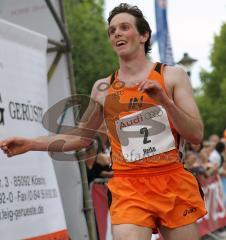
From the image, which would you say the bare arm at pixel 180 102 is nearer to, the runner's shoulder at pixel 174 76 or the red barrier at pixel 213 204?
the runner's shoulder at pixel 174 76

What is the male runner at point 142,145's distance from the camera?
428 cm

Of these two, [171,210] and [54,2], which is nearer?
[171,210]

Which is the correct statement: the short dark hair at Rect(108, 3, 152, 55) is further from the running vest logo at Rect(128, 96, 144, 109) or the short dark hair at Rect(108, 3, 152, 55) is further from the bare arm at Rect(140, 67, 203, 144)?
the running vest logo at Rect(128, 96, 144, 109)

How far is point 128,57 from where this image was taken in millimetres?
4477

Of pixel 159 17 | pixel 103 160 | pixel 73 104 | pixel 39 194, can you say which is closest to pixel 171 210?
pixel 39 194

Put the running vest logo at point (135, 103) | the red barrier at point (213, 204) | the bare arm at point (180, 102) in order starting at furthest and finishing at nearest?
1. the red barrier at point (213, 204)
2. the running vest logo at point (135, 103)
3. the bare arm at point (180, 102)

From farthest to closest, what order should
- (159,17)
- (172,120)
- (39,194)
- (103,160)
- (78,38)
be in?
(78,38) < (159,17) < (103,160) < (39,194) < (172,120)

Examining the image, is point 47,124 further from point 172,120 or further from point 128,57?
point 172,120

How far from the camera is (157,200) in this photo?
14.1 feet

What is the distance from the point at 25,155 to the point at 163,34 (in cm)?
699

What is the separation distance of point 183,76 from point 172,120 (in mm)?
413

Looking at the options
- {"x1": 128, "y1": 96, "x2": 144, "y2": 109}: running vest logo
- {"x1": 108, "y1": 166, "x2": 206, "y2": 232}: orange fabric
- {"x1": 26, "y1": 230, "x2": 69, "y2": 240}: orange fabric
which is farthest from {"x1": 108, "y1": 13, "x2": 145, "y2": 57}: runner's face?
{"x1": 26, "y1": 230, "x2": 69, "y2": 240}: orange fabric

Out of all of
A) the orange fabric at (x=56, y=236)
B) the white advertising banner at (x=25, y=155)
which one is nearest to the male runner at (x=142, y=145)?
the white advertising banner at (x=25, y=155)

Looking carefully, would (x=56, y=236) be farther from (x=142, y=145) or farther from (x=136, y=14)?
(x=136, y=14)
